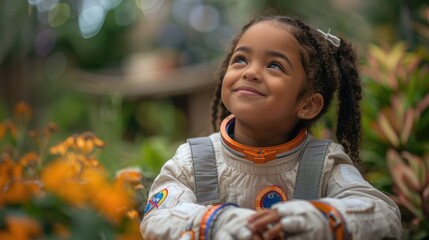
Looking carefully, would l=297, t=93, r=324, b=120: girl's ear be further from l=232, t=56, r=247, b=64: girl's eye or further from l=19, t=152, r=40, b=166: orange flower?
l=19, t=152, r=40, b=166: orange flower

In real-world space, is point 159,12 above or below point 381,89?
below

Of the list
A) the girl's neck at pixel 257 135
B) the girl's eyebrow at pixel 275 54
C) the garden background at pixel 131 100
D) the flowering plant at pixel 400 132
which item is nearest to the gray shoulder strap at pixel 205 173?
the girl's neck at pixel 257 135

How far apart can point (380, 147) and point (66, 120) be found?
13.8ft

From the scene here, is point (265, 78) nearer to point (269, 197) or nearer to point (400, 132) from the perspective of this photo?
point (269, 197)

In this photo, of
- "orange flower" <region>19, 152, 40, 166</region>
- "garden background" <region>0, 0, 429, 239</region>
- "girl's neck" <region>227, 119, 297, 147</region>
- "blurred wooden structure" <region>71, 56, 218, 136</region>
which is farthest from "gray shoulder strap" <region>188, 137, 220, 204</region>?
"blurred wooden structure" <region>71, 56, 218, 136</region>

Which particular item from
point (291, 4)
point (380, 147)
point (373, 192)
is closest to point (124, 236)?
point (373, 192)

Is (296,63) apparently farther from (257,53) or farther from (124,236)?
(124,236)

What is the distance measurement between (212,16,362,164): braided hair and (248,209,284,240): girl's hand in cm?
63

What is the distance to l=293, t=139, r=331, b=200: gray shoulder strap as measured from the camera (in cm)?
181

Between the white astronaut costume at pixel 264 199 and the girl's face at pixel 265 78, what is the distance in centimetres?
12

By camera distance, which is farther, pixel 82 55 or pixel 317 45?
pixel 82 55

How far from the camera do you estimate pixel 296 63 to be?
1896mm

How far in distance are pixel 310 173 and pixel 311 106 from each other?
0.27 m

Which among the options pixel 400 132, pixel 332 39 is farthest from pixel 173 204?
pixel 400 132
